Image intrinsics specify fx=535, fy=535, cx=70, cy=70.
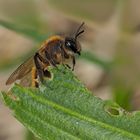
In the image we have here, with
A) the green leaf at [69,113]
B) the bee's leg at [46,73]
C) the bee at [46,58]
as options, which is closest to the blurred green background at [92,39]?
the bee at [46,58]

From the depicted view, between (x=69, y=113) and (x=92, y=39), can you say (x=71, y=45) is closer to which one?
(x=69, y=113)

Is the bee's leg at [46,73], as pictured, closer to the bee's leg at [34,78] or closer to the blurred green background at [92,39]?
the bee's leg at [34,78]

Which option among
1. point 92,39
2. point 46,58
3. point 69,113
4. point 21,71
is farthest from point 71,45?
point 92,39

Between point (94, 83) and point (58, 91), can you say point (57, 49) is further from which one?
point (94, 83)

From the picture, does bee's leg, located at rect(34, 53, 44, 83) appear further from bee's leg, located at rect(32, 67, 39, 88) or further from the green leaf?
the green leaf

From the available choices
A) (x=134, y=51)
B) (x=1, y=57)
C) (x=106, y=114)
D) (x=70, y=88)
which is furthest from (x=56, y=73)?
(x=1, y=57)

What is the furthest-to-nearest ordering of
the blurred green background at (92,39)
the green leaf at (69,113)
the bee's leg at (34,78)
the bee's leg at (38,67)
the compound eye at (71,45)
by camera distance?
1. the blurred green background at (92,39)
2. the compound eye at (71,45)
3. the bee's leg at (38,67)
4. the bee's leg at (34,78)
5. the green leaf at (69,113)

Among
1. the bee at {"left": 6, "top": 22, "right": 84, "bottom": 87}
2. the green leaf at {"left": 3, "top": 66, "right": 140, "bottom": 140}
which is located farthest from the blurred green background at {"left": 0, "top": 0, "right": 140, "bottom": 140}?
the green leaf at {"left": 3, "top": 66, "right": 140, "bottom": 140}

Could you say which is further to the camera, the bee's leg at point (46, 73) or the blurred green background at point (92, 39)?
the blurred green background at point (92, 39)
